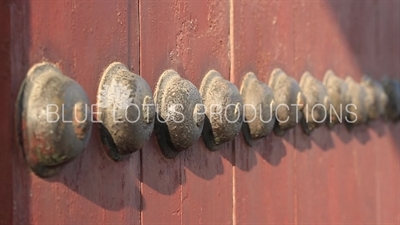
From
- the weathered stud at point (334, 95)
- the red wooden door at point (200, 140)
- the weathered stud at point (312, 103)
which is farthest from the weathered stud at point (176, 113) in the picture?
the weathered stud at point (334, 95)

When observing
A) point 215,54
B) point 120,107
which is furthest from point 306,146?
point 120,107

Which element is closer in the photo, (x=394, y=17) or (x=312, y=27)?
(x=312, y=27)

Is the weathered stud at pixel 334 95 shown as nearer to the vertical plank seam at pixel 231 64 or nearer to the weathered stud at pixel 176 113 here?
the vertical plank seam at pixel 231 64

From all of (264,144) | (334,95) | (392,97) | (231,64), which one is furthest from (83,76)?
(392,97)

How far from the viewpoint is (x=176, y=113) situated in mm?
688

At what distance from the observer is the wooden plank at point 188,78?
70cm

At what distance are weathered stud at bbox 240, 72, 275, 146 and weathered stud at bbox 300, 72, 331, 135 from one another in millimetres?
156

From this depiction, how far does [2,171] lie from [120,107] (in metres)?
0.14

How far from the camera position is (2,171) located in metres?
0.53

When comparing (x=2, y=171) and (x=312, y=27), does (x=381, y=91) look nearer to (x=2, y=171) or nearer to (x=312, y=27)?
(x=312, y=27)

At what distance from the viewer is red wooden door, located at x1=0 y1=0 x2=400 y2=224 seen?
1.80 ft

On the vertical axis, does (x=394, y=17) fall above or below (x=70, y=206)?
above

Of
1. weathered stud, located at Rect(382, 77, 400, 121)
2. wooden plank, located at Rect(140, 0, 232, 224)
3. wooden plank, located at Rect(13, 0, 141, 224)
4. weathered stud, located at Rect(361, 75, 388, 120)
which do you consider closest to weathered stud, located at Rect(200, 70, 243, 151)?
wooden plank, located at Rect(140, 0, 232, 224)

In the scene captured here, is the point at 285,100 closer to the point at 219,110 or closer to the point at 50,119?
the point at 219,110
